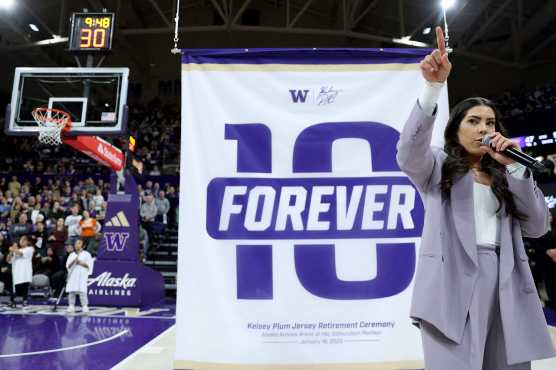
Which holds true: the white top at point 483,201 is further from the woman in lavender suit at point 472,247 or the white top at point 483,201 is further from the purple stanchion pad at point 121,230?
the purple stanchion pad at point 121,230

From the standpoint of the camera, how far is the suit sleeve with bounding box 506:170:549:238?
150 centimetres

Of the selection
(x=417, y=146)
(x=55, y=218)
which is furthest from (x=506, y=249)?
(x=55, y=218)

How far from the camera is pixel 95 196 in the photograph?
1266 centimetres

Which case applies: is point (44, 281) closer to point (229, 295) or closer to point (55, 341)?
point (55, 341)

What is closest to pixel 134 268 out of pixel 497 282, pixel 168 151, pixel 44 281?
pixel 44 281

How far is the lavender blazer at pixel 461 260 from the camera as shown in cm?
142

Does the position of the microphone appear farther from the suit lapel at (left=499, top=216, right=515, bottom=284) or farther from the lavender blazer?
the suit lapel at (left=499, top=216, right=515, bottom=284)

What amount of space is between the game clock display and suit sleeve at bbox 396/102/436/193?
745 cm

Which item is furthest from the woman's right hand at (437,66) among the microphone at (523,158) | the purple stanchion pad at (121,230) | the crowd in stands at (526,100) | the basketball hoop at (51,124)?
the crowd in stands at (526,100)

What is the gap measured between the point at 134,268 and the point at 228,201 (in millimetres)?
6791

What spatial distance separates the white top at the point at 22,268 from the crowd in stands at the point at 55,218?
20mm

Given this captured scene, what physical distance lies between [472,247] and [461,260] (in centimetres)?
6

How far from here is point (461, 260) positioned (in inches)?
57.8
